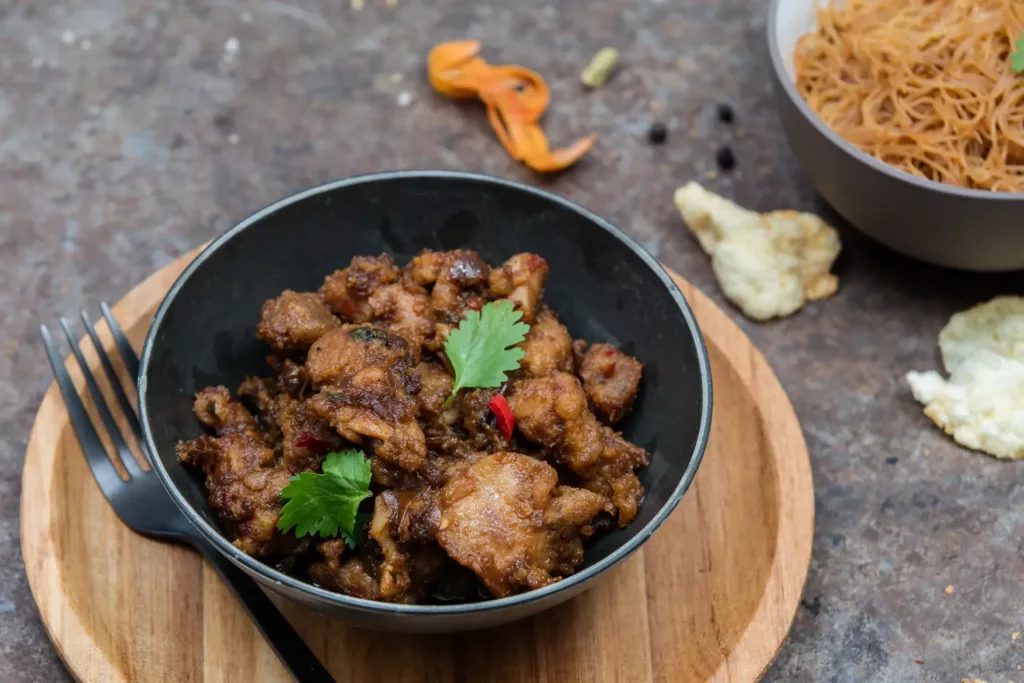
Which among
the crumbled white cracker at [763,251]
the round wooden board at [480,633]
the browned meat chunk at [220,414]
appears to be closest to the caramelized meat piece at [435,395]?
the browned meat chunk at [220,414]

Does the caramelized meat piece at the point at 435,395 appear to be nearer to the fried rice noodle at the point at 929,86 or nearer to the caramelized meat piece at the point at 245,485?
the caramelized meat piece at the point at 245,485

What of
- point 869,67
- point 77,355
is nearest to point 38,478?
point 77,355

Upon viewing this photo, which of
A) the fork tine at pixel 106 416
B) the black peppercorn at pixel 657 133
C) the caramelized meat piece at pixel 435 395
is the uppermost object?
the caramelized meat piece at pixel 435 395

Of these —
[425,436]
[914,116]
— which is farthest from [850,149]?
[425,436]

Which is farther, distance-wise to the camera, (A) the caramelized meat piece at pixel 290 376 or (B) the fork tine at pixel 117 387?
(B) the fork tine at pixel 117 387

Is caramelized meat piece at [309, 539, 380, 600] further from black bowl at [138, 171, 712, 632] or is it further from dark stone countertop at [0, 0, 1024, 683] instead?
dark stone countertop at [0, 0, 1024, 683]

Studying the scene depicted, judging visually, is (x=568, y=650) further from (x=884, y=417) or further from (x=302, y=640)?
(x=884, y=417)
